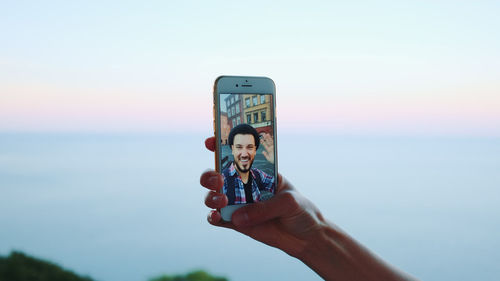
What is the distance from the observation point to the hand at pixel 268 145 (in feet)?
2.73

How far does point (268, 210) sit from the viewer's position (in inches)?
31.2

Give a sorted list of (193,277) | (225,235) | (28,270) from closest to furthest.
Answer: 1. (28,270)
2. (193,277)
3. (225,235)

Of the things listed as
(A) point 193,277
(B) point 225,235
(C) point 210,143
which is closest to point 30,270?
(A) point 193,277

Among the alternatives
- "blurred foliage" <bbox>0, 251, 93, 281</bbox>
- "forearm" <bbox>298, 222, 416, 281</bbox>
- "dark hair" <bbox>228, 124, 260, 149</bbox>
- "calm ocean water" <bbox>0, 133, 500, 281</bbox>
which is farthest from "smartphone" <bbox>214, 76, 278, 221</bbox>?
"calm ocean water" <bbox>0, 133, 500, 281</bbox>

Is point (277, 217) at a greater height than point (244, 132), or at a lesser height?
lesser

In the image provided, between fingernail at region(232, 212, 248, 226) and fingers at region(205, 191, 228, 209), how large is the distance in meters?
0.03

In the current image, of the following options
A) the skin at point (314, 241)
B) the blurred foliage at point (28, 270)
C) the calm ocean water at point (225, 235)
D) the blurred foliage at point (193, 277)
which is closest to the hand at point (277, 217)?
the skin at point (314, 241)

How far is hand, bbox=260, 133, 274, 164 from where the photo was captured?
832mm

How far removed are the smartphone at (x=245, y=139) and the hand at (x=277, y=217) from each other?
0.03 metres

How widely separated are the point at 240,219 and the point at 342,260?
0.85ft

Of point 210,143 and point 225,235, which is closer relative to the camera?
point 210,143

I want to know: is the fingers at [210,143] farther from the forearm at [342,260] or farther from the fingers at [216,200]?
the forearm at [342,260]

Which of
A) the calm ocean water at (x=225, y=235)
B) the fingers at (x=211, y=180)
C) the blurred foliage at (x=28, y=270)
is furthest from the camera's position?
the calm ocean water at (x=225, y=235)

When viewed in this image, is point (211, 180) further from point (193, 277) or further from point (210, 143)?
point (193, 277)
